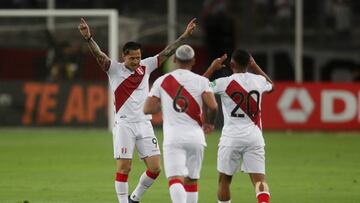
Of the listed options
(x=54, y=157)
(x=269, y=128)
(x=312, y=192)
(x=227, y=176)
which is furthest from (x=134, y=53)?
(x=269, y=128)

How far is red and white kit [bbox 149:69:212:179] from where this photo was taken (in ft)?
45.2

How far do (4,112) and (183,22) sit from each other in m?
8.41

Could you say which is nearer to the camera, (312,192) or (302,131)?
(312,192)

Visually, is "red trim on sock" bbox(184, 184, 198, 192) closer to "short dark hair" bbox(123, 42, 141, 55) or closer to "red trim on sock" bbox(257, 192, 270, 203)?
"red trim on sock" bbox(257, 192, 270, 203)

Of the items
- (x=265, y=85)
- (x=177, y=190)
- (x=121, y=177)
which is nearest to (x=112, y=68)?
(x=121, y=177)

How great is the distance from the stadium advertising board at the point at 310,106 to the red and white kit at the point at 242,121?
57.3 ft

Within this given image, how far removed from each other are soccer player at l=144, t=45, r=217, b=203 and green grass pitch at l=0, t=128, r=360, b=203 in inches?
136

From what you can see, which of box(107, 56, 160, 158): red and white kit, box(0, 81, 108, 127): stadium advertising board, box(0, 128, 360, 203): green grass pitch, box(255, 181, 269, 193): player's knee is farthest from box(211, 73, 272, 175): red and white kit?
box(0, 81, 108, 127): stadium advertising board

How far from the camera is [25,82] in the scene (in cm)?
3350

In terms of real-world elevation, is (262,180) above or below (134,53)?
below

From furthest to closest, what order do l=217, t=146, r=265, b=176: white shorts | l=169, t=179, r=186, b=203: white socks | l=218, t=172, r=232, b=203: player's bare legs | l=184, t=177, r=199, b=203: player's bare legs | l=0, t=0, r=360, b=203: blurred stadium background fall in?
l=0, t=0, r=360, b=203: blurred stadium background, l=218, t=172, r=232, b=203: player's bare legs, l=217, t=146, r=265, b=176: white shorts, l=184, t=177, r=199, b=203: player's bare legs, l=169, t=179, r=186, b=203: white socks

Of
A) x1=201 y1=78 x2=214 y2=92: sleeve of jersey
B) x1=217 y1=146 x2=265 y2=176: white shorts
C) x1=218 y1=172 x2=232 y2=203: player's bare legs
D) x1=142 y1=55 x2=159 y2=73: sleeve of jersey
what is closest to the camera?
x1=201 y1=78 x2=214 y2=92: sleeve of jersey

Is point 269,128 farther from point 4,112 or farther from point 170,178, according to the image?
point 170,178

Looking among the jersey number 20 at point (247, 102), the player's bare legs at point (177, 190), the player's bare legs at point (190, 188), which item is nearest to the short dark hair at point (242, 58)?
the jersey number 20 at point (247, 102)
